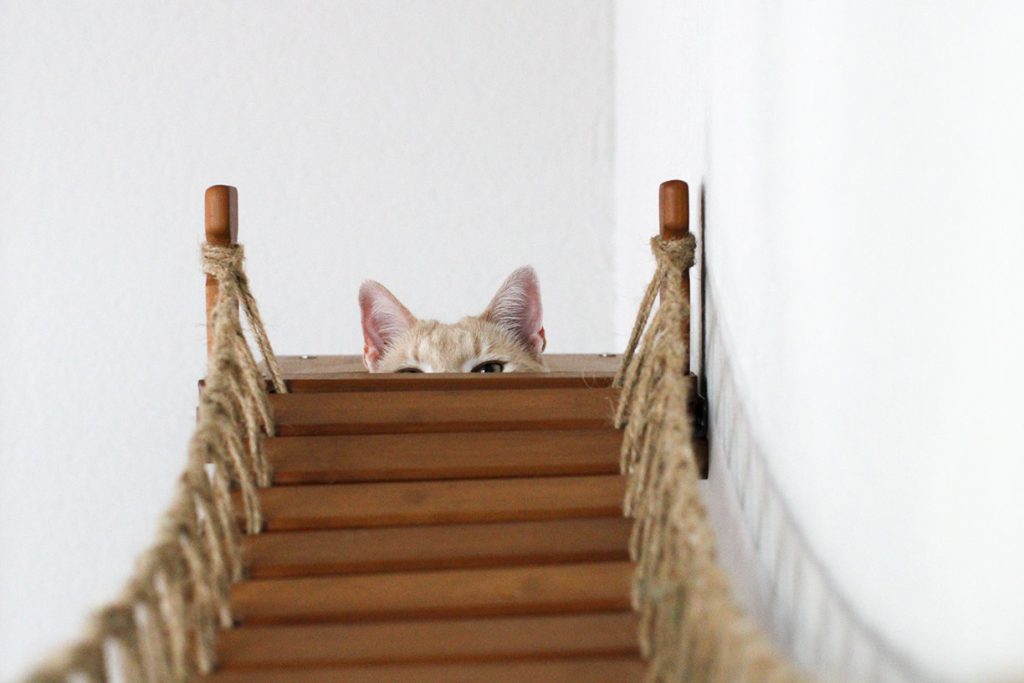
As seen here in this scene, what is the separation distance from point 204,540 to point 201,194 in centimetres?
111

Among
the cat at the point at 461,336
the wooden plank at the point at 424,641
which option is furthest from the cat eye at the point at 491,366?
the wooden plank at the point at 424,641

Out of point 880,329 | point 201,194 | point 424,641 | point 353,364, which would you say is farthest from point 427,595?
point 201,194

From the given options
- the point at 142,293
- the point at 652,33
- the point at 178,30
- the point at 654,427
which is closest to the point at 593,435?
the point at 654,427

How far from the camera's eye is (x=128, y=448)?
1.58 metres

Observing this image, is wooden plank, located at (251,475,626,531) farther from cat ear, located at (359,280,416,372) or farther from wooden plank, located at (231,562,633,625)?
cat ear, located at (359,280,416,372)

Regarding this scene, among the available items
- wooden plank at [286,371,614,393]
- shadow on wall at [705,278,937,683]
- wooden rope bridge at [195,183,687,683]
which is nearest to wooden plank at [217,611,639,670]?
wooden rope bridge at [195,183,687,683]

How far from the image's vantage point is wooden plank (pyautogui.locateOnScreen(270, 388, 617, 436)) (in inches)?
28.5

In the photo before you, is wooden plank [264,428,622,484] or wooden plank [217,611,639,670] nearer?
wooden plank [217,611,639,670]

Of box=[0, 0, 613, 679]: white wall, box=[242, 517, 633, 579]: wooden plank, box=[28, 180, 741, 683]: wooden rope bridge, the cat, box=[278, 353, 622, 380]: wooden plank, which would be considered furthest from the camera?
box=[0, 0, 613, 679]: white wall

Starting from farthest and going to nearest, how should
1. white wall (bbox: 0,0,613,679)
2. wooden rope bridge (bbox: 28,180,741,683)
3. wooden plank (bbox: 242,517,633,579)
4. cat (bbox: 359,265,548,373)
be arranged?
white wall (bbox: 0,0,613,679) → cat (bbox: 359,265,548,373) → wooden plank (bbox: 242,517,633,579) → wooden rope bridge (bbox: 28,180,741,683)

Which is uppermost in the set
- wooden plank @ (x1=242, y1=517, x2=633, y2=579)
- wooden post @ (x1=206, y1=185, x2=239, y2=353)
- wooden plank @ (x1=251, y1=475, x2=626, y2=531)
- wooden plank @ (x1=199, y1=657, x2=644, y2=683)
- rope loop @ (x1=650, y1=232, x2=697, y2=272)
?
wooden post @ (x1=206, y1=185, x2=239, y2=353)

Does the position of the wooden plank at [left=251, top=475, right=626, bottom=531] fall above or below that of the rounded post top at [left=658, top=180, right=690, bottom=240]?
below

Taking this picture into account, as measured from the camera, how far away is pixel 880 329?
53 centimetres

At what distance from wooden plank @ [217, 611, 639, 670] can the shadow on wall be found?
0.10 m
